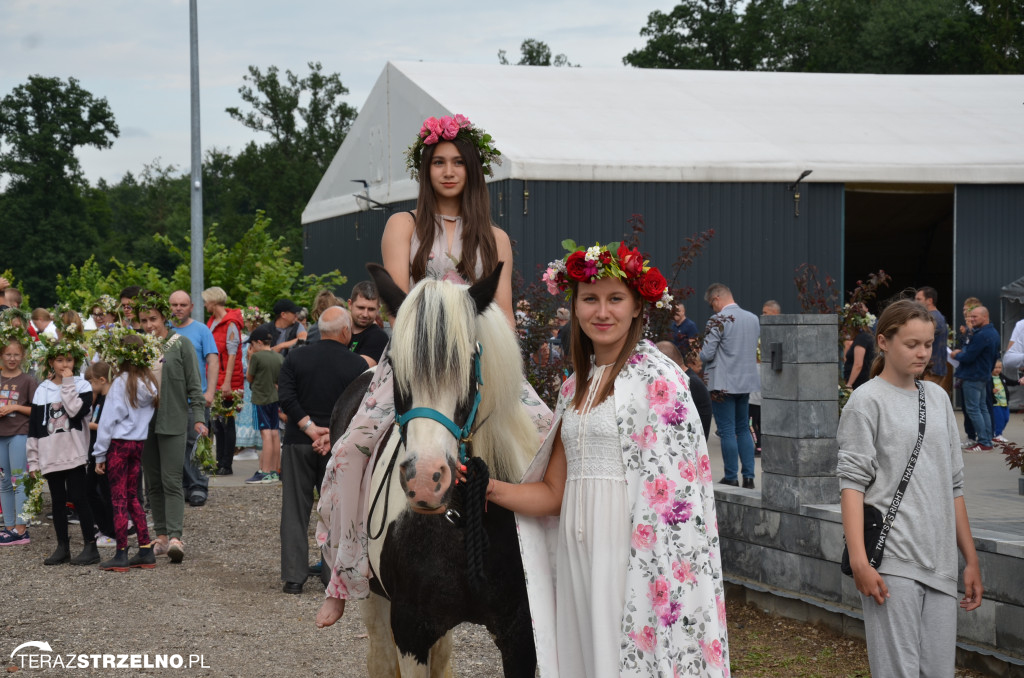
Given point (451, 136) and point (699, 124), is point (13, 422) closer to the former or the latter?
point (451, 136)

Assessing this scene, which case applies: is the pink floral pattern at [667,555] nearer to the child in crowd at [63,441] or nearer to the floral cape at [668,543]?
the floral cape at [668,543]

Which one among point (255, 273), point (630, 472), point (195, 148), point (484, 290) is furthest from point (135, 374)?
point (255, 273)

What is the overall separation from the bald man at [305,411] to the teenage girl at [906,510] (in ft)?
16.4

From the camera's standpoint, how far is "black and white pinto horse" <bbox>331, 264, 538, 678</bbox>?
126 inches

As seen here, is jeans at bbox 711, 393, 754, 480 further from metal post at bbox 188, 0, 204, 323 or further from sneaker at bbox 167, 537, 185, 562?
metal post at bbox 188, 0, 204, 323

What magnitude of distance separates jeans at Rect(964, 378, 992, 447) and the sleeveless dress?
9750 mm

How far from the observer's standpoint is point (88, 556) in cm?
916

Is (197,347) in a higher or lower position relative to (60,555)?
higher

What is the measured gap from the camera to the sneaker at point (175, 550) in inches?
358

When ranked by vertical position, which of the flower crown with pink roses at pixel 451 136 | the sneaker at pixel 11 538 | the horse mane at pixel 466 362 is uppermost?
the flower crown with pink roses at pixel 451 136

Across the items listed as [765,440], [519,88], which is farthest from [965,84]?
[765,440]

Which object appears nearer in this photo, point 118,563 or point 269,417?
point 118,563

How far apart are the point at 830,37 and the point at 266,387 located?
4944 centimetres

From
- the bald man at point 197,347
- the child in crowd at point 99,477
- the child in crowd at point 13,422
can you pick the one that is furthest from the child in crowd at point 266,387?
the child in crowd at point 13,422
